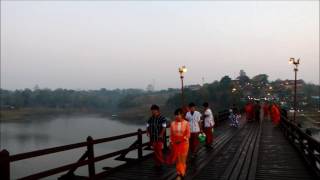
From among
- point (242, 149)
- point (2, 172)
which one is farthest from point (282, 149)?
point (2, 172)

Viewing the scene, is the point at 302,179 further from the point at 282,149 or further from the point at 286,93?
the point at 286,93

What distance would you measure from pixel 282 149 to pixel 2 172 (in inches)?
507

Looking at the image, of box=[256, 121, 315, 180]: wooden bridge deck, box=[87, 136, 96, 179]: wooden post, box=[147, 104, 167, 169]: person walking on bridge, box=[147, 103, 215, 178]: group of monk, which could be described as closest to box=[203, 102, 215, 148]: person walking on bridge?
box=[256, 121, 315, 180]: wooden bridge deck

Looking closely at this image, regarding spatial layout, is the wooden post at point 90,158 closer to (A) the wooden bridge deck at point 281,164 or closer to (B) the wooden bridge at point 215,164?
(B) the wooden bridge at point 215,164

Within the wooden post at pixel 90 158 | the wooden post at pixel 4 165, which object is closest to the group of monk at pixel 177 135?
the wooden post at pixel 90 158

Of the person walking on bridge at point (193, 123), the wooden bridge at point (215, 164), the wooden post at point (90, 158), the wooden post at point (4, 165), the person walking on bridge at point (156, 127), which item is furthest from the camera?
the person walking on bridge at point (193, 123)

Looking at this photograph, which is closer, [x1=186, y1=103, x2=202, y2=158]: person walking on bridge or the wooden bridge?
the wooden bridge

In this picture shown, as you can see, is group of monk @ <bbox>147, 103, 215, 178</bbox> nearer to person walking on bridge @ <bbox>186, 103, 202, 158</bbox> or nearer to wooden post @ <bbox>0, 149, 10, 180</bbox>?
person walking on bridge @ <bbox>186, 103, 202, 158</bbox>

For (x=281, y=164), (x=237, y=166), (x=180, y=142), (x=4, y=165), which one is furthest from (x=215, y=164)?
(x=4, y=165)

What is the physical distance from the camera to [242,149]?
→ 16.9m

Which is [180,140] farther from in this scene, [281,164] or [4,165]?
[281,164]

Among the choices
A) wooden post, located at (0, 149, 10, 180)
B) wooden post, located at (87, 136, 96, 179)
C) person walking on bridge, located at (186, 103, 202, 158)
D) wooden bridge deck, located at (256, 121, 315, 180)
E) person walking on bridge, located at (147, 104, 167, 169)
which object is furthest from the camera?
person walking on bridge, located at (186, 103, 202, 158)

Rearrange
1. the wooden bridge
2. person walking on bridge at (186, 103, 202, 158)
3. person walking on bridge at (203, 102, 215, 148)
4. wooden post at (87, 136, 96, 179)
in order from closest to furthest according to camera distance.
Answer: the wooden bridge
wooden post at (87, 136, 96, 179)
person walking on bridge at (186, 103, 202, 158)
person walking on bridge at (203, 102, 215, 148)

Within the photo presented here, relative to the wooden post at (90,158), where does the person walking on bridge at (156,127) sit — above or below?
above
